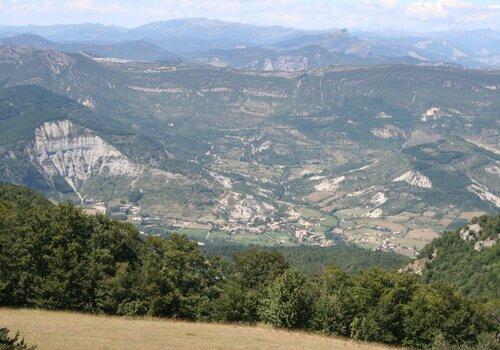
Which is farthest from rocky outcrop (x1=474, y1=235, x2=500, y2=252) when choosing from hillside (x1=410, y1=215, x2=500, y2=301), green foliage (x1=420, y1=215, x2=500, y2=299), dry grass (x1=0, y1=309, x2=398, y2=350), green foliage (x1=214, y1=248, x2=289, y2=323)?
dry grass (x1=0, y1=309, x2=398, y2=350)

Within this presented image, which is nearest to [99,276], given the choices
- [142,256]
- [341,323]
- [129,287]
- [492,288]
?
[129,287]

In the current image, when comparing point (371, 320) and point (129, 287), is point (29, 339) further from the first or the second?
point (371, 320)

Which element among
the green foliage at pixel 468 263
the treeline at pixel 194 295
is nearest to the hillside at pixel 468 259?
the green foliage at pixel 468 263

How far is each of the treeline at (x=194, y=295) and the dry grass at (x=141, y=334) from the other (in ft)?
12.4

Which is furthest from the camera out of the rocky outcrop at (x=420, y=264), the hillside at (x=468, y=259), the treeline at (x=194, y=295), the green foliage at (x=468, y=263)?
the rocky outcrop at (x=420, y=264)

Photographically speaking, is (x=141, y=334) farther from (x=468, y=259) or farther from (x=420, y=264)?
(x=420, y=264)

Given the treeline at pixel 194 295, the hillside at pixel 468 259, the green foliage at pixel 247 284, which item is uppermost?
the treeline at pixel 194 295

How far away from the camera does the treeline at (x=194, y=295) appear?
2527 inches

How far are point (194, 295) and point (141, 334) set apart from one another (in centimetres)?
2188

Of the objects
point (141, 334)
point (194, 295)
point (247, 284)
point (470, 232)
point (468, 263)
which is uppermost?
point (141, 334)

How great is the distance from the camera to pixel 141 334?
51156mm

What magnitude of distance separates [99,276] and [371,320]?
97.9 ft

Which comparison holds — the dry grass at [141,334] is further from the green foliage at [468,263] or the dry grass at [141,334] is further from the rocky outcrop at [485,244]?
the rocky outcrop at [485,244]

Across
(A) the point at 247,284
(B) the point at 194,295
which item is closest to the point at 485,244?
(A) the point at 247,284
